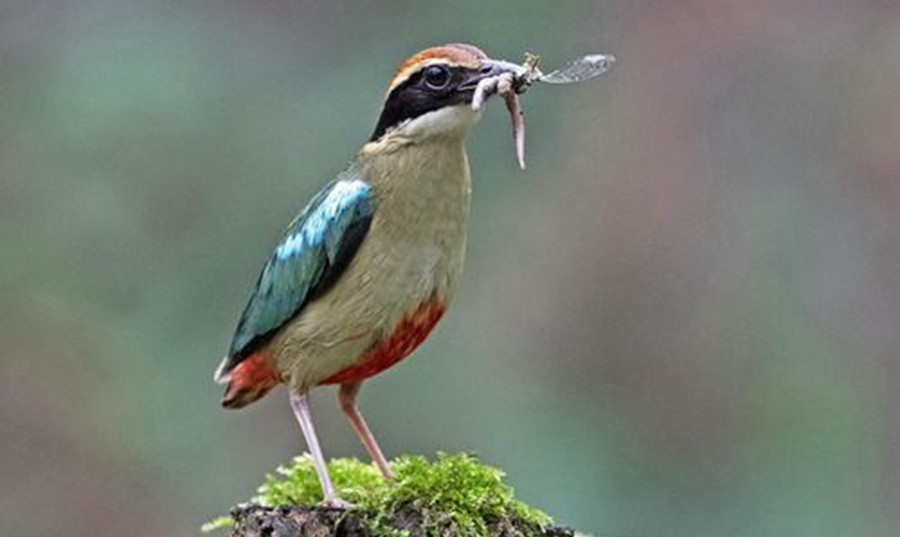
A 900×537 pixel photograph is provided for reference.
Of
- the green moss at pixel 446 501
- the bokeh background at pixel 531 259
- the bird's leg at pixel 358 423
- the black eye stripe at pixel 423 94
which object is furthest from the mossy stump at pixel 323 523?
the bokeh background at pixel 531 259

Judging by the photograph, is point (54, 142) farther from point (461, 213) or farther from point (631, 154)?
point (461, 213)

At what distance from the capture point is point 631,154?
8.52 metres

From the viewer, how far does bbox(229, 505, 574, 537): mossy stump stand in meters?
4.19

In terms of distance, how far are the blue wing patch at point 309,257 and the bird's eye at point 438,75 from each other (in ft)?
1.12

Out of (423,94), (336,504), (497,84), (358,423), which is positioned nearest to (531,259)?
(358,423)

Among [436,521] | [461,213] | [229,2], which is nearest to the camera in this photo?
[436,521]

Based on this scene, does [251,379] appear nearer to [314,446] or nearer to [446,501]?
[314,446]

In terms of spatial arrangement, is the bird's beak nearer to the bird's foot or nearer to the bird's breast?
the bird's breast

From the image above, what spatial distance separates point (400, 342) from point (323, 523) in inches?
26.2

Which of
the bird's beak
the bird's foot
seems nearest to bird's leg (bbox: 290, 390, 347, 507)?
the bird's foot

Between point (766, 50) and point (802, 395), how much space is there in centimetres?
172

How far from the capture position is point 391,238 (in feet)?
15.2

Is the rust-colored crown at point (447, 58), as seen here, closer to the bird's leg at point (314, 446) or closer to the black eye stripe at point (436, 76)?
the black eye stripe at point (436, 76)

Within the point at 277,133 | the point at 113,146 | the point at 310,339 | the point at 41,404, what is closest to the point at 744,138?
the point at 277,133
